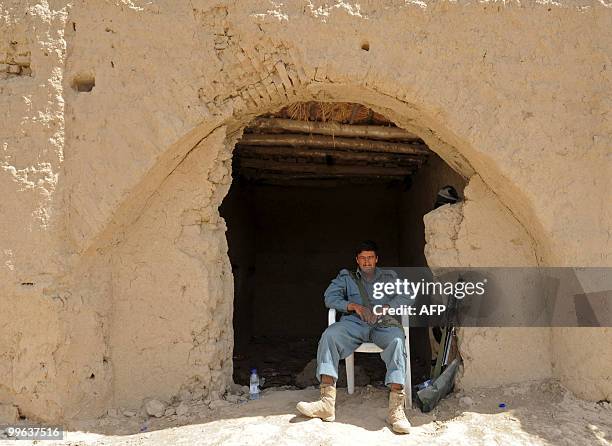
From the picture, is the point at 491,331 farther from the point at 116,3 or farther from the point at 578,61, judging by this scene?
the point at 116,3

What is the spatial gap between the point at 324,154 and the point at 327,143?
0.45 m

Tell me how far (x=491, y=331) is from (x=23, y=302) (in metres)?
3.04

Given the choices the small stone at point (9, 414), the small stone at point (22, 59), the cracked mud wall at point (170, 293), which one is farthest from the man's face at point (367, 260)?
the small stone at point (22, 59)

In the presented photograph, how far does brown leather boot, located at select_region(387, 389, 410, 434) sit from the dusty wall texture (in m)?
0.91

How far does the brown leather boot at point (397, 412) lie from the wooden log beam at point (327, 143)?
236 centimetres

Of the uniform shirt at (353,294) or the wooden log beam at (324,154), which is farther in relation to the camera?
the wooden log beam at (324,154)

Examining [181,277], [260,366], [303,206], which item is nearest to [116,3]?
[181,277]

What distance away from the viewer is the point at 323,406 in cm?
315

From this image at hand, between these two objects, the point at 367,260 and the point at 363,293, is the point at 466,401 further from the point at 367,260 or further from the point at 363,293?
the point at 367,260

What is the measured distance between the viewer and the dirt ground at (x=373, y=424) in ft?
9.71

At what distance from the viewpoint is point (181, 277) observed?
3.56 metres

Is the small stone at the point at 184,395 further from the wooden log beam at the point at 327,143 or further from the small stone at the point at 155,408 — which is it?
the wooden log beam at the point at 327,143

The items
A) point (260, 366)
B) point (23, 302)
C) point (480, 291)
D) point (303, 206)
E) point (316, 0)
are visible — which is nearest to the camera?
point (23, 302)

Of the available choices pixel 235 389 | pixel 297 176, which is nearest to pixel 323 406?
pixel 235 389
